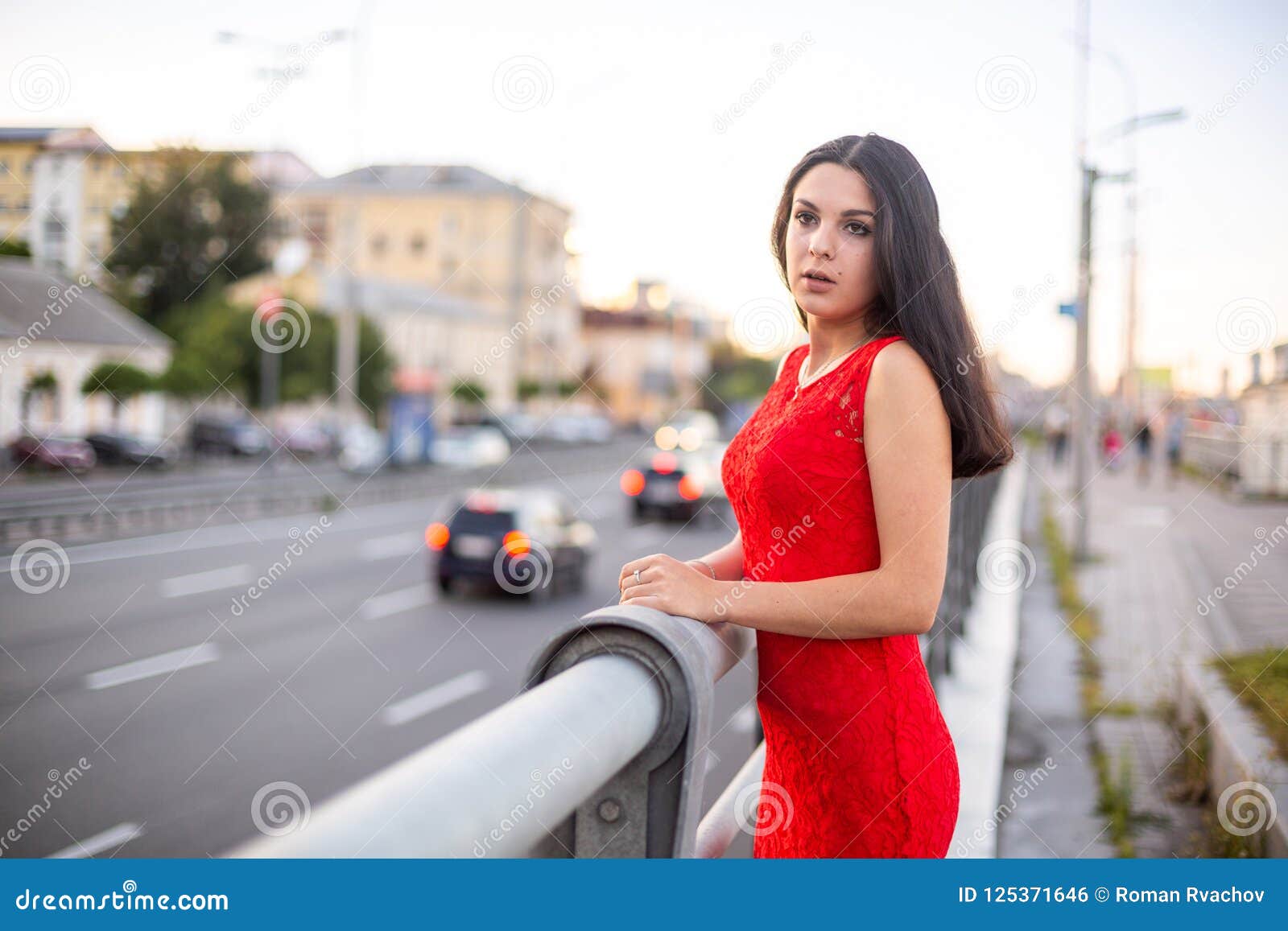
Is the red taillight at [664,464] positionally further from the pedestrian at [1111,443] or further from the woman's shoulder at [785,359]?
the woman's shoulder at [785,359]

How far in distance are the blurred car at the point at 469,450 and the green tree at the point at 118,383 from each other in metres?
8.84

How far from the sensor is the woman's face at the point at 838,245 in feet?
5.63

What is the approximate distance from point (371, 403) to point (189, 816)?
44483mm

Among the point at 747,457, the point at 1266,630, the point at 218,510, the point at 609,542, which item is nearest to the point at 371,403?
the point at 218,510

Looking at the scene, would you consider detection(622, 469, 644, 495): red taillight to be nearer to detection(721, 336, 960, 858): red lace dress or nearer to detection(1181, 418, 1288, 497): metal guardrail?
detection(1181, 418, 1288, 497): metal guardrail

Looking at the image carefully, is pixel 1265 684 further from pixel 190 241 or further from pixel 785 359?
pixel 190 241

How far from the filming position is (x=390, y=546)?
20.0m

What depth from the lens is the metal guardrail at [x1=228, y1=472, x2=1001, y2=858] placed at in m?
0.82

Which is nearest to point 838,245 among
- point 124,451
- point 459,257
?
point 124,451

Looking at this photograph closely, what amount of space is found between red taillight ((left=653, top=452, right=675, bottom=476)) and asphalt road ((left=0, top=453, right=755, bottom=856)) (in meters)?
6.32

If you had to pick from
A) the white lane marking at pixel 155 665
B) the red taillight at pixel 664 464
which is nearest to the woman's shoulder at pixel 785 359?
the white lane marking at pixel 155 665

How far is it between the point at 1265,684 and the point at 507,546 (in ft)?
32.8

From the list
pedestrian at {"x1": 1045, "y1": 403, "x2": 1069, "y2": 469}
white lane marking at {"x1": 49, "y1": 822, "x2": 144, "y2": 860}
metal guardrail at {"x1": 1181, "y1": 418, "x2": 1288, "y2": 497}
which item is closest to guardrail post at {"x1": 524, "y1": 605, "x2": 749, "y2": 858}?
white lane marking at {"x1": 49, "y1": 822, "x2": 144, "y2": 860}

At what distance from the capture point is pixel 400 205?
245 feet
